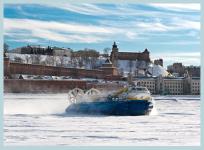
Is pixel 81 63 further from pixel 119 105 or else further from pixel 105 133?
pixel 105 133

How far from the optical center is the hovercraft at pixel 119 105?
35.6 ft

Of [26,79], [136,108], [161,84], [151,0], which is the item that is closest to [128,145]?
[151,0]

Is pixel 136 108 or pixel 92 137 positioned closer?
pixel 92 137

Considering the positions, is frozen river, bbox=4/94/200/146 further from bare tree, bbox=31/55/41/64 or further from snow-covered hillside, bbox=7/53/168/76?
bare tree, bbox=31/55/41/64

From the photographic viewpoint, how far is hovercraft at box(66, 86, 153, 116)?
10.9 meters

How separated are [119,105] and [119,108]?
3.1 inches

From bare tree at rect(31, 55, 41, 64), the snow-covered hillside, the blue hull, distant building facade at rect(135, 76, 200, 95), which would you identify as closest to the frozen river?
the blue hull

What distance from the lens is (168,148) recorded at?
5766 millimetres

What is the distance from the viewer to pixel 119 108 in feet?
35.9

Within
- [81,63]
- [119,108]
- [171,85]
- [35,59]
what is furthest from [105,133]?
[35,59]

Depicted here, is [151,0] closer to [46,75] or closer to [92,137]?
[92,137]

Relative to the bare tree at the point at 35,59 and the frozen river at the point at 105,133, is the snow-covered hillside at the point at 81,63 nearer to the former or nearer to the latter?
the bare tree at the point at 35,59

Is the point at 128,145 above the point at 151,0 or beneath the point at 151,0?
beneath

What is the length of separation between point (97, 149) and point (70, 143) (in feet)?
2.00
